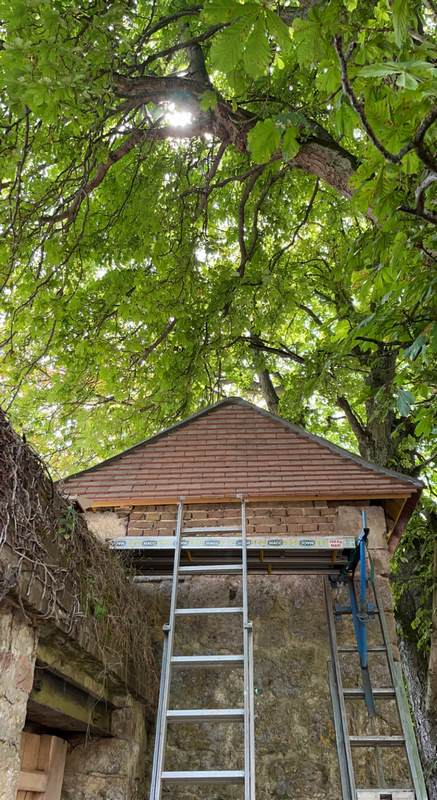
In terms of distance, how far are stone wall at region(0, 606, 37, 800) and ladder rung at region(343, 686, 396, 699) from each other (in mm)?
2840

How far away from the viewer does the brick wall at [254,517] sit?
552 cm

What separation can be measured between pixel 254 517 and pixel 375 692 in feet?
5.58

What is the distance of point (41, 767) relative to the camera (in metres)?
3.99

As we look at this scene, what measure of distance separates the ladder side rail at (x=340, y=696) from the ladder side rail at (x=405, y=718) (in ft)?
1.27

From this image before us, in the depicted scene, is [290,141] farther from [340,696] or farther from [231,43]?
[340,696]

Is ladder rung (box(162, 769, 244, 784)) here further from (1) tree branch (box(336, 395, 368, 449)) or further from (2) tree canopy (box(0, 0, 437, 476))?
(1) tree branch (box(336, 395, 368, 449))

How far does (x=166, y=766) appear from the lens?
473cm

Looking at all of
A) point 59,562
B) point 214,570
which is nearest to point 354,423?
point 214,570

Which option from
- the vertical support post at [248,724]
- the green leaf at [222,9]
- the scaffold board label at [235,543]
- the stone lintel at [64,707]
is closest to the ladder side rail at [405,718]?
the scaffold board label at [235,543]

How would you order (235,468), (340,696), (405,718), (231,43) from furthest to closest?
1. (235,468)
2. (340,696)
3. (405,718)
4. (231,43)

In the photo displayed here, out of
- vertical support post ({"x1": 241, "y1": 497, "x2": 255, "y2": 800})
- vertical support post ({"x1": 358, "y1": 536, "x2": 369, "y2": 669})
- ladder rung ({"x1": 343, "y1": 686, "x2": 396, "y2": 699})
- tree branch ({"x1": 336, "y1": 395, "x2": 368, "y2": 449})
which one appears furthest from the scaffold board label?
tree branch ({"x1": 336, "y1": 395, "x2": 368, "y2": 449})

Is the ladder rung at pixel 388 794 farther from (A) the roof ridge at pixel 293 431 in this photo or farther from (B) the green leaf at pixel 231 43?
(B) the green leaf at pixel 231 43

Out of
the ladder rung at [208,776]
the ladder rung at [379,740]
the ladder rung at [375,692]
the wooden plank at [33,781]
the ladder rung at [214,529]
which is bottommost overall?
the ladder rung at [208,776]

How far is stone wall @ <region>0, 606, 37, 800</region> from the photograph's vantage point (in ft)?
8.45
